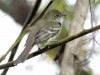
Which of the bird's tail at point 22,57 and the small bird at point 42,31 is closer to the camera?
the bird's tail at point 22,57

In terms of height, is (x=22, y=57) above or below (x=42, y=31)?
above

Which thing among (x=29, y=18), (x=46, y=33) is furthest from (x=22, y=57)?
(x=46, y=33)

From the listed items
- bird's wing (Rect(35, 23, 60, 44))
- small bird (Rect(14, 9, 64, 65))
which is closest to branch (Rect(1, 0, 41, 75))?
small bird (Rect(14, 9, 64, 65))

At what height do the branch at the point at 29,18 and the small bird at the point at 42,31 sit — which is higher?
the branch at the point at 29,18

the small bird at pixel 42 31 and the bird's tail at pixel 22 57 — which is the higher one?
the bird's tail at pixel 22 57

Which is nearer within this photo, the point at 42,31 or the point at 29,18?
the point at 29,18

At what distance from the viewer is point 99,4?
7.92 ft

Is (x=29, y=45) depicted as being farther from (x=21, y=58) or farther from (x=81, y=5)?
(x=81, y=5)

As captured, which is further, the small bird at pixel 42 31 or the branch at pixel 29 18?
the small bird at pixel 42 31

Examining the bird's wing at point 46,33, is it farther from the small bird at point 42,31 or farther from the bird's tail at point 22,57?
the bird's tail at point 22,57

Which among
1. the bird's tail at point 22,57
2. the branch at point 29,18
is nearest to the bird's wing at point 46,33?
the bird's tail at point 22,57

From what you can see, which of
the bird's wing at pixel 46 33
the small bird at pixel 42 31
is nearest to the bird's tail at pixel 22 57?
the small bird at pixel 42 31

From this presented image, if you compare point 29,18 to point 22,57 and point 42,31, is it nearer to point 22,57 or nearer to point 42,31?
point 22,57

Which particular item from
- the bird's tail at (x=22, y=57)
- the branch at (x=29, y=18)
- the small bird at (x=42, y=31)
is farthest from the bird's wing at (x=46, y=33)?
the branch at (x=29, y=18)
